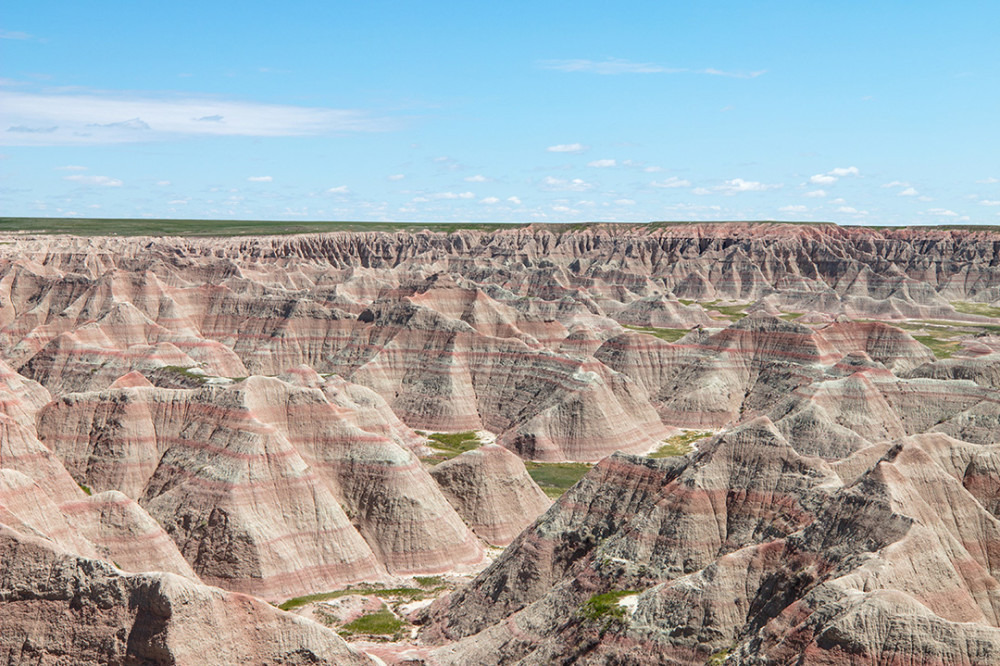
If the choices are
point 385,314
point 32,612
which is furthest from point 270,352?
point 32,612

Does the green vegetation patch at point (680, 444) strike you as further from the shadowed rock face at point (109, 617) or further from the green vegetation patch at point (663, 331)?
the green vegetation patch at point (663, 331)

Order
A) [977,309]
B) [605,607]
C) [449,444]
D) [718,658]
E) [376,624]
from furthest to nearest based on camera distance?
1. [977,309]
2. [449,444]
3. [376,624]
4. [605,607]
5. [718,658]

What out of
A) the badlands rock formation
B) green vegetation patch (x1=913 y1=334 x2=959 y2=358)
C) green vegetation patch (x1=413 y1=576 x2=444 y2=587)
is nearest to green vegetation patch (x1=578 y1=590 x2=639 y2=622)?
the badlands rock formation

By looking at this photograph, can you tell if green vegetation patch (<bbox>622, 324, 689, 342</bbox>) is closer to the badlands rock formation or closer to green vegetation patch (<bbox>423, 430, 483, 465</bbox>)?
the badlands rock formation

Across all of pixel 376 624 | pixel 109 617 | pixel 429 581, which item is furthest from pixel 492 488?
pixel 109 617

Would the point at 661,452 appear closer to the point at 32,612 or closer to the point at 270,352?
the point at 270,352

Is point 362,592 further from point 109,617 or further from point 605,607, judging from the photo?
point 109,617
